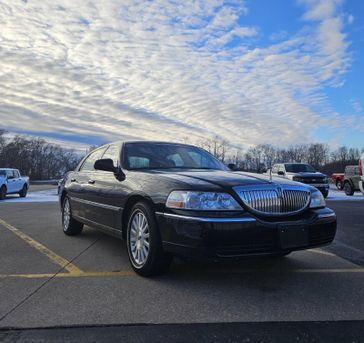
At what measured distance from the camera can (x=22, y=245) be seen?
6891 mm

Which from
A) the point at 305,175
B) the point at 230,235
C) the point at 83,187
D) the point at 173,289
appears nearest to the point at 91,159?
the point at 83,187

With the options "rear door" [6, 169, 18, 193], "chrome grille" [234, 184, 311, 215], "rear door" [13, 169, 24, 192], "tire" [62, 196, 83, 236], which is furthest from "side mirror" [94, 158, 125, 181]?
"rear door" [13, 169, 24, 192]

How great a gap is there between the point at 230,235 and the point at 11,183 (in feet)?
61.2

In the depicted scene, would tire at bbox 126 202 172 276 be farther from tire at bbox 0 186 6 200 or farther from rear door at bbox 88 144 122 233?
tire at bbox 0 186 6 200

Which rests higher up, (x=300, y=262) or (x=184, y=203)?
(x=184, y=203)

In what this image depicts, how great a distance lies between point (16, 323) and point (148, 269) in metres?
1.61

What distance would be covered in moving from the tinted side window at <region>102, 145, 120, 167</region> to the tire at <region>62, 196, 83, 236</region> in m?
1.57

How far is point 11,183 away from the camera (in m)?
20.6

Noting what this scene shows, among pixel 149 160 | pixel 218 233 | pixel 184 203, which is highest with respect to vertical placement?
pixel 149 160

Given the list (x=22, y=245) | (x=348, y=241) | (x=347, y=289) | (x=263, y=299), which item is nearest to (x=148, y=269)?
(x=263, y=299)

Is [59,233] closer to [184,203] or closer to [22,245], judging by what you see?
[22,245]

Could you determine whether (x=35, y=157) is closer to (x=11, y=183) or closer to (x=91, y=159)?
(x=11, y=183)

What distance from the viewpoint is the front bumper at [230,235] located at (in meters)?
4.12

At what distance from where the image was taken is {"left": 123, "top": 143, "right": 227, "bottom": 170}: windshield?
586cm
